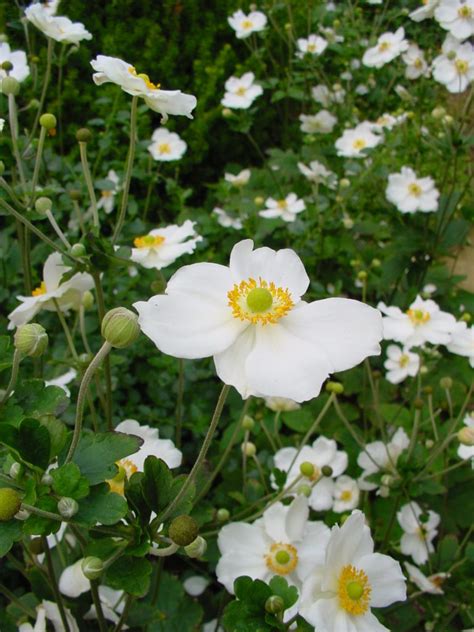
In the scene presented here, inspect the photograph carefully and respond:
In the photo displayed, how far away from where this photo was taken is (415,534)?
5.48ft

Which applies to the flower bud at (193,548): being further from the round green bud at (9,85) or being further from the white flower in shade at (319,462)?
the round green bud at (9,85)

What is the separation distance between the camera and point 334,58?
13.6 feet

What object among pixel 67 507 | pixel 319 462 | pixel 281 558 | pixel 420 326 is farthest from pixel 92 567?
pixel 420 326

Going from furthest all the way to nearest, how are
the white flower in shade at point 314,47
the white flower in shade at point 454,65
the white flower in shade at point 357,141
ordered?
the white flower in shade at point 314,47 → the white flower in shade at point 357,141 → the white flower in shade at point 454,65

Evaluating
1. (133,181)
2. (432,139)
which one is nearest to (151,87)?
(432,139)

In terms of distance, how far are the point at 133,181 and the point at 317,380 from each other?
2456 millimetres

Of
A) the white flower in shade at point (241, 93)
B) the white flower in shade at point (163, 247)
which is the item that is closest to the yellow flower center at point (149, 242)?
the white flower in shade at point (163, 247)

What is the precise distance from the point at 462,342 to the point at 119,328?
1103 mm

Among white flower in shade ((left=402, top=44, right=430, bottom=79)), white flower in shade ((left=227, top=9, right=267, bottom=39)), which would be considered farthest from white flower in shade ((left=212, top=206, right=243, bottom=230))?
white flower in shade ((left=402, top=44, right=430, bottom=79))

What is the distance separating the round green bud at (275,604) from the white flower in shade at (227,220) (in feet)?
5.87

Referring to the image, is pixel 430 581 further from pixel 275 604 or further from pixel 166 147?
pixel 166 147

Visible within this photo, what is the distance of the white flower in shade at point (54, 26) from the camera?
147 cm

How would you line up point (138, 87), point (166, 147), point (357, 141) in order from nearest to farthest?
point (138, 87) → point (166, 147) → point (357, 141)

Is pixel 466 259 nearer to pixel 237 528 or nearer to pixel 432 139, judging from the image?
pixel 432 139
